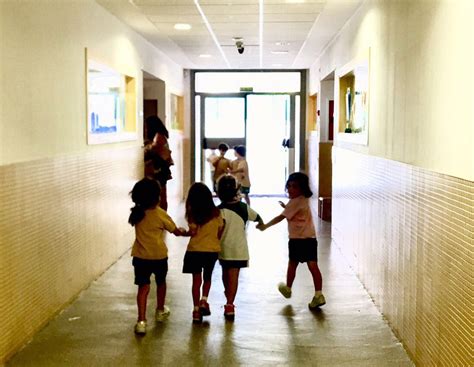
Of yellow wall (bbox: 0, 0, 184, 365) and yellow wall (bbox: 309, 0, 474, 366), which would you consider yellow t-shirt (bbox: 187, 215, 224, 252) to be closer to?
yellow wall (bbox: 0, 0, 184, 365)

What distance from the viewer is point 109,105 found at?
8141 mm

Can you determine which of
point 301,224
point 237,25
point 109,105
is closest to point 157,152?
point 109,105

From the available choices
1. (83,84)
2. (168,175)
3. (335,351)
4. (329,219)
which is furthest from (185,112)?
(335,351)

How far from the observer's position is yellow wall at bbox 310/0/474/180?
3611 mm

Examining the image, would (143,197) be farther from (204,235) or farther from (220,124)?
(220,124)

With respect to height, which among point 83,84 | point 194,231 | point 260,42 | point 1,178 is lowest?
point 194,231

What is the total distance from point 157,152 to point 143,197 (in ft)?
14.5

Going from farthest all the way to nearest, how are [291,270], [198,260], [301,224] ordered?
[291,270]
[301,224]
[198,260]

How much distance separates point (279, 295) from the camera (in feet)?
21.4

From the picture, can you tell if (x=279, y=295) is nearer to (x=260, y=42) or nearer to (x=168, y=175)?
(x=168, y=175)

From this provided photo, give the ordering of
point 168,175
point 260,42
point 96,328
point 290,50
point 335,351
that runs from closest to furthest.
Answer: point 335,351, point 96,328, point 168,175, point 260,42, point 290,50

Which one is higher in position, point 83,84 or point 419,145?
point 83,84

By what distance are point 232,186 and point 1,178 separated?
6.06ft

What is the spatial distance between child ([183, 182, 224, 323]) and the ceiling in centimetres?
263
